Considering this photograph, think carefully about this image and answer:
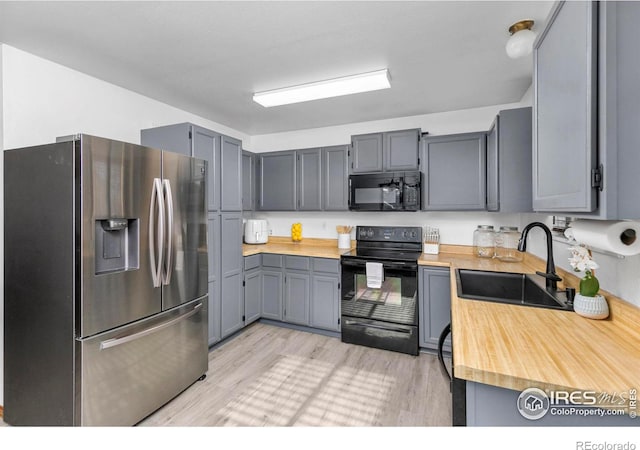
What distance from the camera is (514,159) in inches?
82.0

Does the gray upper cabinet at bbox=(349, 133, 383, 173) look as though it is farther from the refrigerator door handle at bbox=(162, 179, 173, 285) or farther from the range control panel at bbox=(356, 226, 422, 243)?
the refrigerator door handle at bbox=(162, 179, 173, 285)

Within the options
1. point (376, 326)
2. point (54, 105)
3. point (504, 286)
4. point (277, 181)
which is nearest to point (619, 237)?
point (504, 286)

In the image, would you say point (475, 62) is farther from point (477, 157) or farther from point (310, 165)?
point (310, 165)

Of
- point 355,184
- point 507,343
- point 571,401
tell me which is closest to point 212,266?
point 355,184

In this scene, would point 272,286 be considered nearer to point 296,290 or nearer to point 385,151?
point 296,290

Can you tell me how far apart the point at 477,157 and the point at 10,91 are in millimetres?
3616

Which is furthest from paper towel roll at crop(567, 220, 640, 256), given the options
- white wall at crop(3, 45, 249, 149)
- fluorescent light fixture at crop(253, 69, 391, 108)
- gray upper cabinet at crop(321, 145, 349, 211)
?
white wall at crop(3, 45, 249, 149)

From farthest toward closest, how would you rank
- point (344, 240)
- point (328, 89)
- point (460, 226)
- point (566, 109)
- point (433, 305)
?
point (344, 240)
point (460, 226)
point (433, 305)
point (328, 89)
point (566, 109)

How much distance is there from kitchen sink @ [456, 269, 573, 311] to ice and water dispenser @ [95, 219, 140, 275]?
1.95 meters

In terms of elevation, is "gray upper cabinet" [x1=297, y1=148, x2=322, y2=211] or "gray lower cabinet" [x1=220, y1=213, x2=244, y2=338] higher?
"gray upper cabinet" [x1=297, y1=148, x2=322, y2=211]

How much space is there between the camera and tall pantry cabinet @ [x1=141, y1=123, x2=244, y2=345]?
2531 millimetres

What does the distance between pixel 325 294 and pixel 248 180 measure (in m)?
1.68

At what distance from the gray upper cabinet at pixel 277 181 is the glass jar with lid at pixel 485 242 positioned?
2.05m

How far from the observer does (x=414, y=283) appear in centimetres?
270
